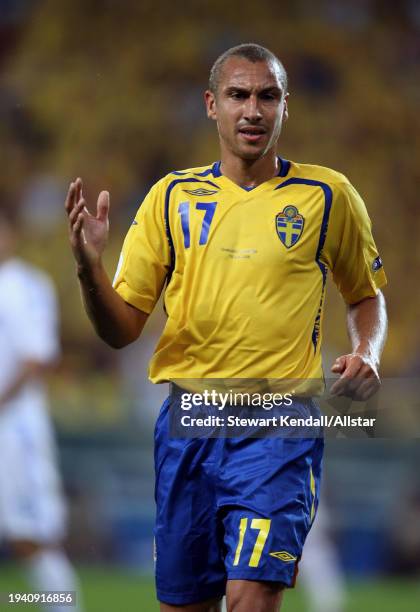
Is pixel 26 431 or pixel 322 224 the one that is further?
pixel 26 431

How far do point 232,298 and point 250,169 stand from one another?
1.46 ft

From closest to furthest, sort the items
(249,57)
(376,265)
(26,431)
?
(249,57), (376,265), (26,431)

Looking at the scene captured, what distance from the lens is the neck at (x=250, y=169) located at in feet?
12.7

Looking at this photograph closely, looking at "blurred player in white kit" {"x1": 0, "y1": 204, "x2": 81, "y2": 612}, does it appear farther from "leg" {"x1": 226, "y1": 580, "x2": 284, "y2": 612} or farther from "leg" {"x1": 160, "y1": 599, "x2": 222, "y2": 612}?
"leg" {"x1": 226, "y1": 580, "x2": 284, "y2": 612}

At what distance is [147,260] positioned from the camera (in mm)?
3867

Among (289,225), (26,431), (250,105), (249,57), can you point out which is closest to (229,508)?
(289,225)

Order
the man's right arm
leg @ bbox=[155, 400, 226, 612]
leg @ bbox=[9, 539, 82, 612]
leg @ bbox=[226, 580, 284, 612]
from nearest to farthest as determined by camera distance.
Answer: leg @ bbox=[226, 580, 284, 612] < the man's right arm < leg @ bbox=[155, 400, 226, 612] < leg @ bbox=[9, 539, 82, 612]

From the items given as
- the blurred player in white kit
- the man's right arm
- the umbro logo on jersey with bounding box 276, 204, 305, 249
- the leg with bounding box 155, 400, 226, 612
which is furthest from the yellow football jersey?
the blurred player in white kit

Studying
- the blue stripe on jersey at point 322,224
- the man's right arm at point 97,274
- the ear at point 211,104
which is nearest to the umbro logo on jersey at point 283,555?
the blue stripe on jersey at point 322,224

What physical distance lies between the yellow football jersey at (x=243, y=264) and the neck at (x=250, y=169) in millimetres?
33

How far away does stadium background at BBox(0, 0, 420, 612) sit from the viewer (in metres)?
9.56

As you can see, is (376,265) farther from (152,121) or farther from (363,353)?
(152,121)

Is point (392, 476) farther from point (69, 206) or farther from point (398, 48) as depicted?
point (69, 206)

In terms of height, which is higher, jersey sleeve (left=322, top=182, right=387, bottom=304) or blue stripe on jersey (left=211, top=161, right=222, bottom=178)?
blue stripe on jersey (left=211, top=161, right=222, bottom=178)
